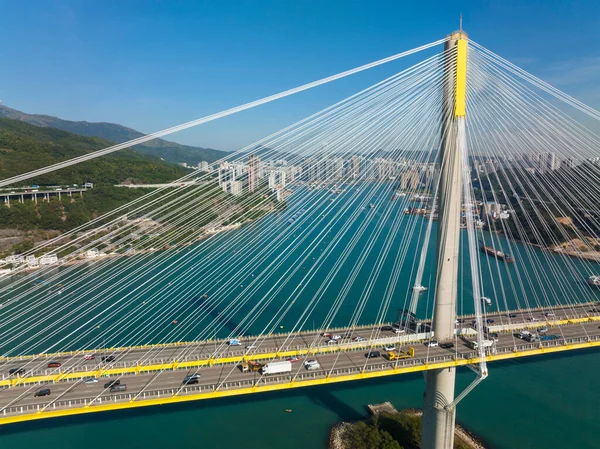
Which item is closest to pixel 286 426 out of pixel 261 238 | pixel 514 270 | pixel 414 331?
pixel 414 331

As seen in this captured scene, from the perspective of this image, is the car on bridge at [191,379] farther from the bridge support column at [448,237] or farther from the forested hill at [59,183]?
the forested hill at [59,183]

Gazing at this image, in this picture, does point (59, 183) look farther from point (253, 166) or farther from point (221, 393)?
point (221, 393)

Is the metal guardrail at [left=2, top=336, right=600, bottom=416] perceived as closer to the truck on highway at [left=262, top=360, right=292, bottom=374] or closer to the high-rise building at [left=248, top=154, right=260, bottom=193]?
the truck on highway at [left=262, top=360, right=292, bottom=374]

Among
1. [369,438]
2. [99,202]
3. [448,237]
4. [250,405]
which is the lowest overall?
[250,405]

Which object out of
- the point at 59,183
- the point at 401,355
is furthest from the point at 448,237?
the point at 59,183

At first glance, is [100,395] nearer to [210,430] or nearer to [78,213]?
[210,430]

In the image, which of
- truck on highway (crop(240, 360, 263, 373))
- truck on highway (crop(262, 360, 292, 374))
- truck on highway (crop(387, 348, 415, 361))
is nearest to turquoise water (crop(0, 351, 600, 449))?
truck on highway (crop(240, 360, 263, 373))

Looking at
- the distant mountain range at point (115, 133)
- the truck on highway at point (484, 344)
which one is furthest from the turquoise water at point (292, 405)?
the distant mountain range at point (115, 133)
